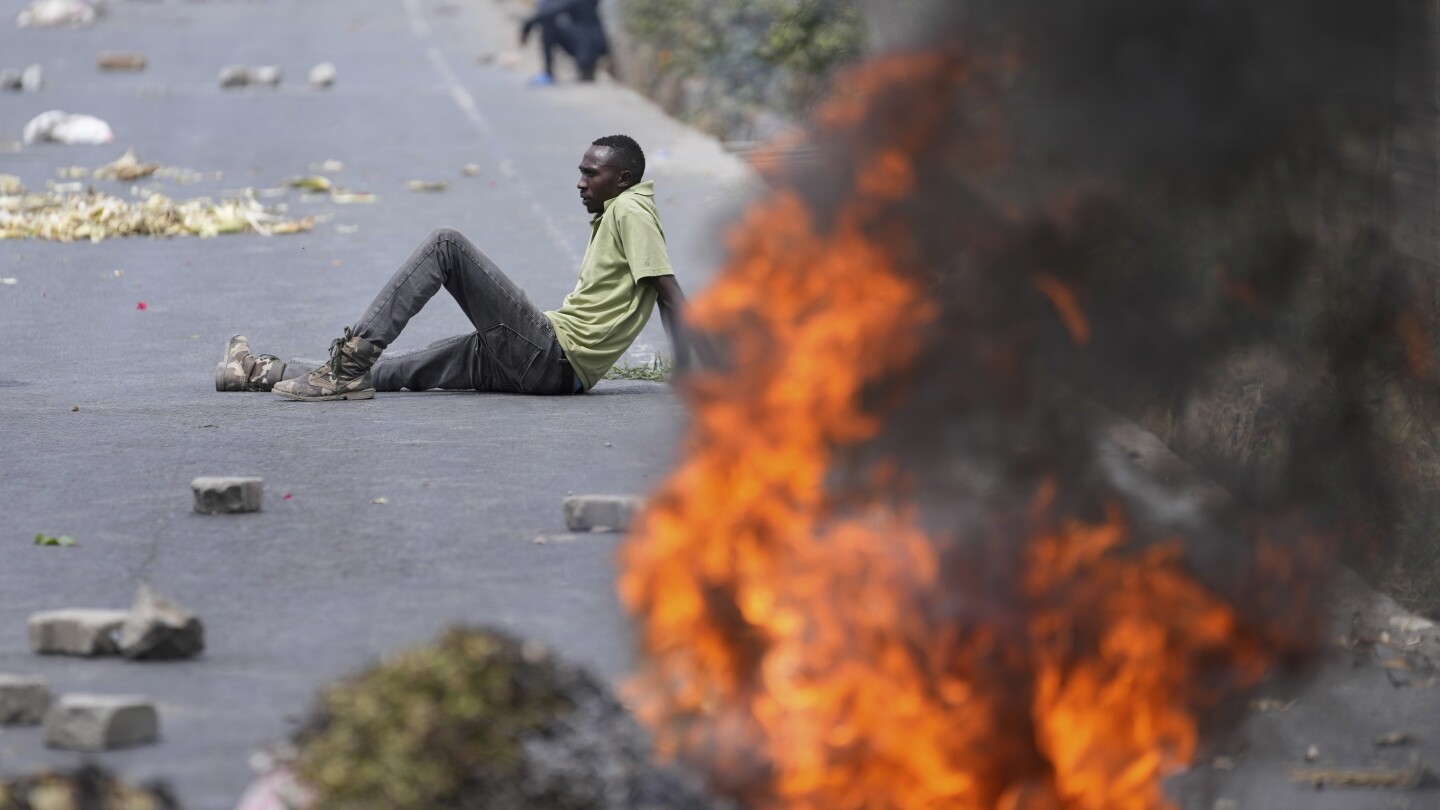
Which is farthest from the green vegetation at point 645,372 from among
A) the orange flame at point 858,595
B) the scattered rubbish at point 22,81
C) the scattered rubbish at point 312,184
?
the scattered rubbish at point 22,81

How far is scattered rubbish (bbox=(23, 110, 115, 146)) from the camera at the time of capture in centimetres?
1909

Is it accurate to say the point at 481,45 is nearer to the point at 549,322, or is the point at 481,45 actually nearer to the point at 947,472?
the point at 549,322

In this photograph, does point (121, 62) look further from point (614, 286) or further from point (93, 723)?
point (93, 723)

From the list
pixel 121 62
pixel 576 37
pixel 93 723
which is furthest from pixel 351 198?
pixel 121 62

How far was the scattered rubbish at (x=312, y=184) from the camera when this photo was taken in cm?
1617

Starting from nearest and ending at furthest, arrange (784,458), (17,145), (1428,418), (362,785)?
(362,785), (784,458), (1428,418), (17,145)

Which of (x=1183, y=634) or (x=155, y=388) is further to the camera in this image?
(x=155, y=388)

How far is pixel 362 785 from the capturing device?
3.56 m

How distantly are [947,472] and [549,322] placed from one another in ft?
16.1

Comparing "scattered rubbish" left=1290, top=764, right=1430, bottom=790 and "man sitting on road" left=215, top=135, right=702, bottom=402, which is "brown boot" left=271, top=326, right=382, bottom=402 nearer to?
"man sitting on road" left=215, top=135, right=702, bottom=402

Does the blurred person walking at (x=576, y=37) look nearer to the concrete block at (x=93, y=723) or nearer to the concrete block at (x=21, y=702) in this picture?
the concrete block at (x=21, y=702)

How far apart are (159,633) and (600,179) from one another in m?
3.69

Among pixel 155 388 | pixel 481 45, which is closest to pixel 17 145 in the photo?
pixel 155 388

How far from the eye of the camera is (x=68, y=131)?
A: 1912cm
